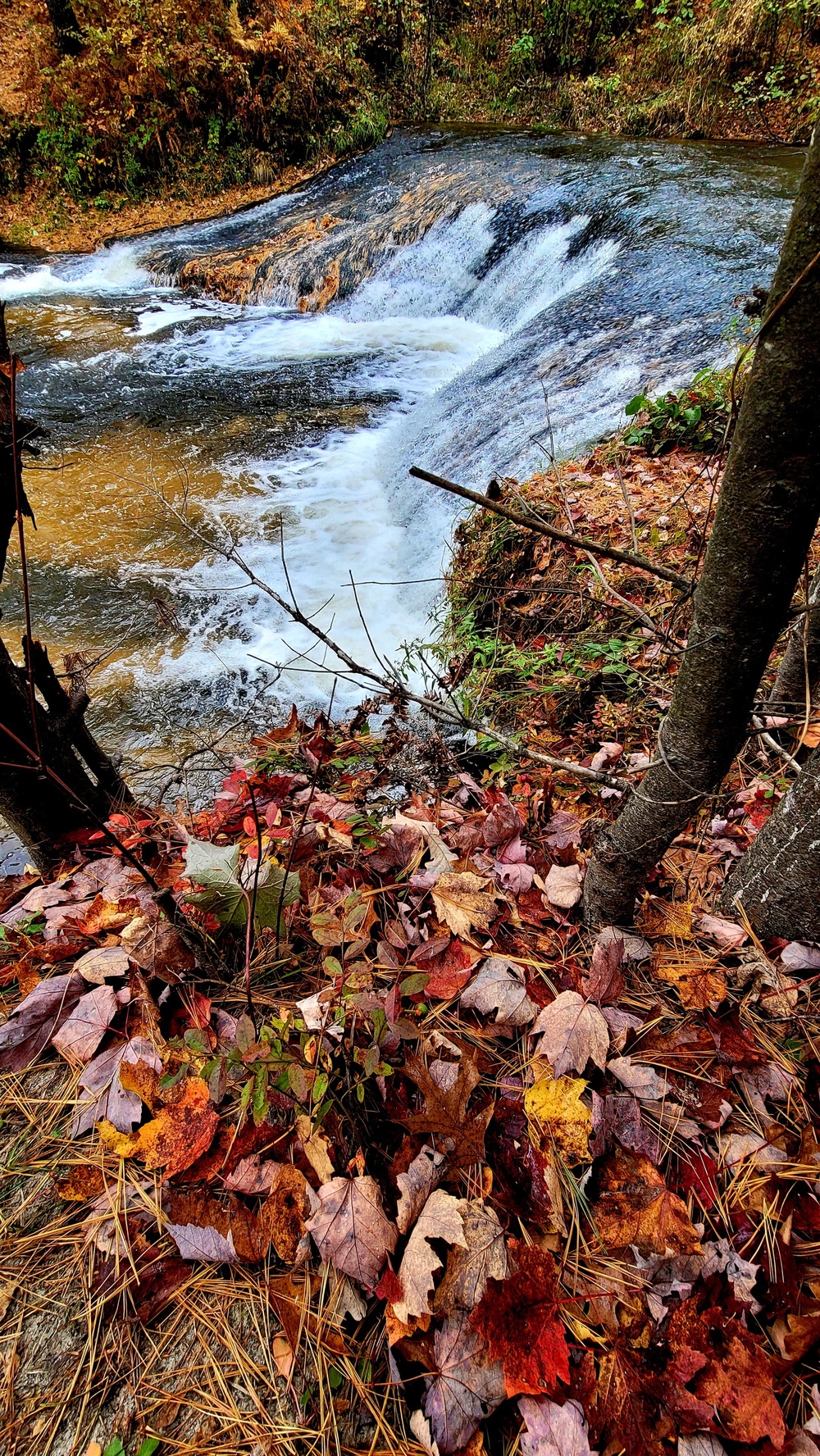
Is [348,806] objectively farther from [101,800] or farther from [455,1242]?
[455,1242]

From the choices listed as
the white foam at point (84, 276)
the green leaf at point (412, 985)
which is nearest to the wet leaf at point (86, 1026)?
the green leaf at point (412, 985)

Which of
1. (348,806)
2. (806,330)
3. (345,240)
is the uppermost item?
(345,240)

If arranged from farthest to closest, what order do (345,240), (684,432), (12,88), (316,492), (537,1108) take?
(12,88), (345,240), (316,492), (684,432), (537,1108)

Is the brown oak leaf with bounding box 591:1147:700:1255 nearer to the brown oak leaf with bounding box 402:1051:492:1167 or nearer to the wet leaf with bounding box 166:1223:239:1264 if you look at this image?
the brown oak leaf with bounding box 402:1051:492:1167

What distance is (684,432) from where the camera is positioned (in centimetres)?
403

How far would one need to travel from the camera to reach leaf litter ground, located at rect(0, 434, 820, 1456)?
3.41 feet

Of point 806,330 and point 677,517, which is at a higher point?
point 806,330

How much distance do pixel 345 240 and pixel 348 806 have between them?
10.7 meters

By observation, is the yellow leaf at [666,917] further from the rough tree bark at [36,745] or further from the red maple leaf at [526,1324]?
the rough tree bark at [36,745]

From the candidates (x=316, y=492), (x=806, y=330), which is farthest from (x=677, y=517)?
(x=316, y=492)

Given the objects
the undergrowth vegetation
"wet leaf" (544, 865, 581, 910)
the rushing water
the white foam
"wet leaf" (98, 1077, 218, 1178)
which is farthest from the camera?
the white foam

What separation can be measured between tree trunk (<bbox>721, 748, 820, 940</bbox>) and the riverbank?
14675mm

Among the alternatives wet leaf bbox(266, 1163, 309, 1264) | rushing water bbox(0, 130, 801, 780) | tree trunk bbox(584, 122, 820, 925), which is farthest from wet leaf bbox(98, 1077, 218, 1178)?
rushing water bbox(0, 130, 801, 780)

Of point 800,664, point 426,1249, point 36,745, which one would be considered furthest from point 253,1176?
point 800,664
